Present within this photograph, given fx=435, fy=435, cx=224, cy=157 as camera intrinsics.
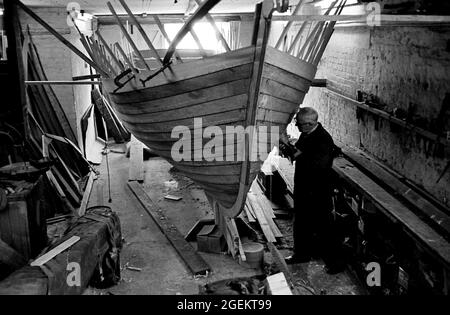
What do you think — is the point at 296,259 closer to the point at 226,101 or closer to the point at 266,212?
the point at 266,212

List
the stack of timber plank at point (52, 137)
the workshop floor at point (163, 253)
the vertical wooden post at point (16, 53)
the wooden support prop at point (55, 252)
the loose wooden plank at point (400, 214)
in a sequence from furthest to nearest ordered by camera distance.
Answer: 1. the stack of timber plank at point (52, 137)
2. the vertical wooden post at point (16, 53)
3. the workshop floor at point (163, 253)
4. the wooden support prop at point (55, 252)
5. the loose wooden plank at point (400, 214)

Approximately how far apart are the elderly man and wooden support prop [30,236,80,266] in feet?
7.61

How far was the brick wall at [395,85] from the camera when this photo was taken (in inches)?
137

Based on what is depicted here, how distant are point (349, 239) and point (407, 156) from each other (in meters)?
1.19

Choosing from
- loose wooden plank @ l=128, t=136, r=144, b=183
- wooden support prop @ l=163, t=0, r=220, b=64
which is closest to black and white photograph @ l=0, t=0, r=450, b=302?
wooden support prop @ l=163, t=0, r=220, b=64

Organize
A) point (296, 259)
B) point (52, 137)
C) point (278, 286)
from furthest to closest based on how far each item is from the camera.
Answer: point (52, 137) → point (296, 259) → point (278, 286)

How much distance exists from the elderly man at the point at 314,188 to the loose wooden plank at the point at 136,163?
392 centimetres

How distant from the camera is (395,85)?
4234 mm

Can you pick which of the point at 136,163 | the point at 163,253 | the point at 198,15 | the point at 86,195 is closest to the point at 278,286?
the point at 163,253

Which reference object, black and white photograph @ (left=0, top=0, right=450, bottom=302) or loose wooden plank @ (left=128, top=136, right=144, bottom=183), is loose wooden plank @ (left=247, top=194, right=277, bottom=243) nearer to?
black and white photograph @ (left=0, top=0, right=450, bottom=302)

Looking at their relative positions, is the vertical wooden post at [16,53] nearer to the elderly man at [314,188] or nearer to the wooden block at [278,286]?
the elderly man at [314,188]

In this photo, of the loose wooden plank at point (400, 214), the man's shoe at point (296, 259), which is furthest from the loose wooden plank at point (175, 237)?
the loose wooden plank at point (400, 214)

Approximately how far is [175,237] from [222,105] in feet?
7.46

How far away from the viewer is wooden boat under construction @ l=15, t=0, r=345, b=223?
11.8 feet
